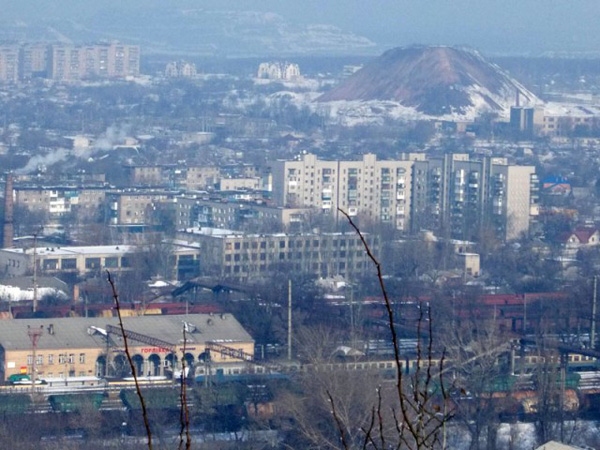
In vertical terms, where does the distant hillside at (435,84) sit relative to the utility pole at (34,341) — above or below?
above

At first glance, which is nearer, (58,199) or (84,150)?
(58,199)

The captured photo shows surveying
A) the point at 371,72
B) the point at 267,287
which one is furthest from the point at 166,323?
the point at 371,72

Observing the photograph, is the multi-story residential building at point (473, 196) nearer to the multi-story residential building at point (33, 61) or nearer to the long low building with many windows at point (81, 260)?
the long low building with many windows at point (81, 260)

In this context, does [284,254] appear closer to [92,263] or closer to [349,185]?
[92,263]

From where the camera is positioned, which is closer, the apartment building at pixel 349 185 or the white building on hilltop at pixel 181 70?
the apartment building at pixel 349 185

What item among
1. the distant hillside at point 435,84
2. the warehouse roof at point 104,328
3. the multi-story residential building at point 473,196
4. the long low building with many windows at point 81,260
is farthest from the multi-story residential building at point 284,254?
the distant hillside at point 435,84

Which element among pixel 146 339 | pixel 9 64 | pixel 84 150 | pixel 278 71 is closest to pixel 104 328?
pixel 146 339
